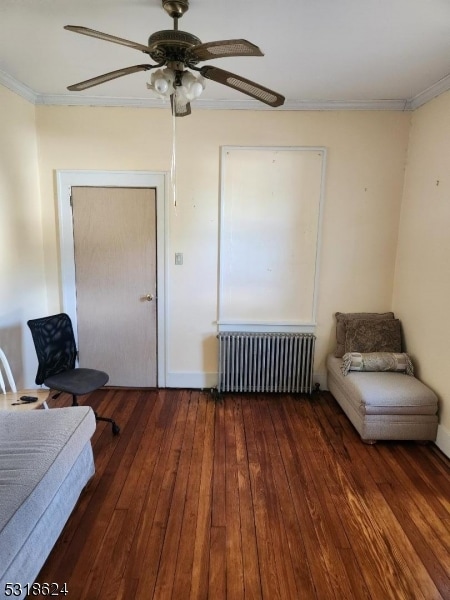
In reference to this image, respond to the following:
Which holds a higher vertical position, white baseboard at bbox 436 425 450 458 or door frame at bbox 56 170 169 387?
door frame at bbox 56 170 169 387

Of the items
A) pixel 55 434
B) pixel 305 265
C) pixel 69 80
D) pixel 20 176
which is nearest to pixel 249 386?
pixel 305 265

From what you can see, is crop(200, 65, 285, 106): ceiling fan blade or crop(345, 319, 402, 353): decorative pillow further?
crop(345, 319, 402, 353): decorative pillow

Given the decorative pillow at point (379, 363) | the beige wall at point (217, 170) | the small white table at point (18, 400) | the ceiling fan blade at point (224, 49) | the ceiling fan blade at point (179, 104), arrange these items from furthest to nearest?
1. the beige wall at point (217, 170)
2. the decorative pillow at point (379, 363)
3. the small white table at point (18, 400)
4. the ceiling fan blade at point (179, 104)
5. the ceiling fan blade at point (224, 49)

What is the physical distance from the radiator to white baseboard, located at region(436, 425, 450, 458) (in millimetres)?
1116

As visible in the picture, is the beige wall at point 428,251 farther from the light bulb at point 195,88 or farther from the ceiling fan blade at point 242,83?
the light bulb at point 195,88

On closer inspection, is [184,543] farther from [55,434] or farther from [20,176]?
[20,176]

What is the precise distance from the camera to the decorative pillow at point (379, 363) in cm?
295

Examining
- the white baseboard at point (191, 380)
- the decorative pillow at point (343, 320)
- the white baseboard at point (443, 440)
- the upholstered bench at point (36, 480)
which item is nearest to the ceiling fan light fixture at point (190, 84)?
the upholstered bench at point (36, 480)

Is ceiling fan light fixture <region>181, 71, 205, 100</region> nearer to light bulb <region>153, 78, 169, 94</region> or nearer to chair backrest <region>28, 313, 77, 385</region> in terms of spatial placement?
light bulb <region>153, 78, 169, 94</region>

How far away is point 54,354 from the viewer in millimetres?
2803

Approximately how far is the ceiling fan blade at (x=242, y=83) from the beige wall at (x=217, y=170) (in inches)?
61.2

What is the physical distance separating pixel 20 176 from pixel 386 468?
144 inches

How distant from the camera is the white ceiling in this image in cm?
179

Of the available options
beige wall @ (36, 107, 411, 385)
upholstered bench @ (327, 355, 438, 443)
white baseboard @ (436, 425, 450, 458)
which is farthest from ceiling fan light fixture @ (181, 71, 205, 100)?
white baseboard @ (436, 425, 450, 458)
